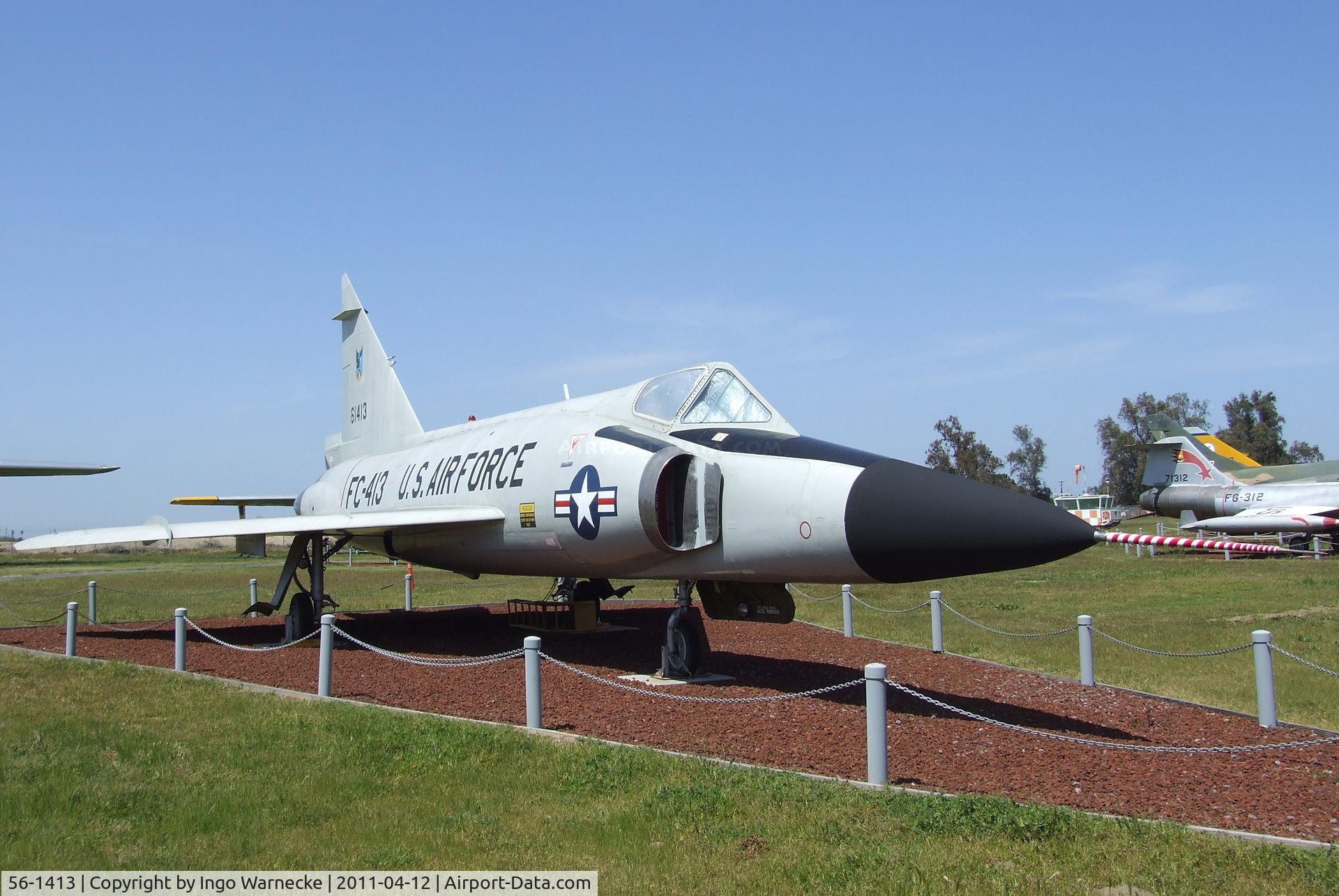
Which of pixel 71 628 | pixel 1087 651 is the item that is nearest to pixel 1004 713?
pixel 1087 651

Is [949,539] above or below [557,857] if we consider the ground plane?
above

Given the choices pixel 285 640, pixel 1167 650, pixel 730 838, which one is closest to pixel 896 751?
pixel 730 838

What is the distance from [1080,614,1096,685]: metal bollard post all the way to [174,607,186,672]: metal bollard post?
9.42 meters

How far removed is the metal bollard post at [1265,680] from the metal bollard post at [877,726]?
4.14 metres

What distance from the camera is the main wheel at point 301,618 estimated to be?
14039mm

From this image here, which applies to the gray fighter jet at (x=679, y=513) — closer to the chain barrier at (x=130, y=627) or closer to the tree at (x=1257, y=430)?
the chain barrier at (x=130, y=627)

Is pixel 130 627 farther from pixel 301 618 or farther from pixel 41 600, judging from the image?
pixel 41 600

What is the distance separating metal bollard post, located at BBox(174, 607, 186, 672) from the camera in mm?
11047

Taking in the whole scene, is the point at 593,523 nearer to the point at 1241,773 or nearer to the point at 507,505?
the point at 507,505

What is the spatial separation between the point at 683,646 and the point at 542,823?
4.97 metres

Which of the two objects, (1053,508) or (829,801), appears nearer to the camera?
(829,801)

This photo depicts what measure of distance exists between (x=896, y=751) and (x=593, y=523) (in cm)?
417

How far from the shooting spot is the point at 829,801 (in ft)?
18.9

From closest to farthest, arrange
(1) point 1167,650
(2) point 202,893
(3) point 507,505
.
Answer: (2) point 202,893
(3) point 507,505
(1) point 1167,650
